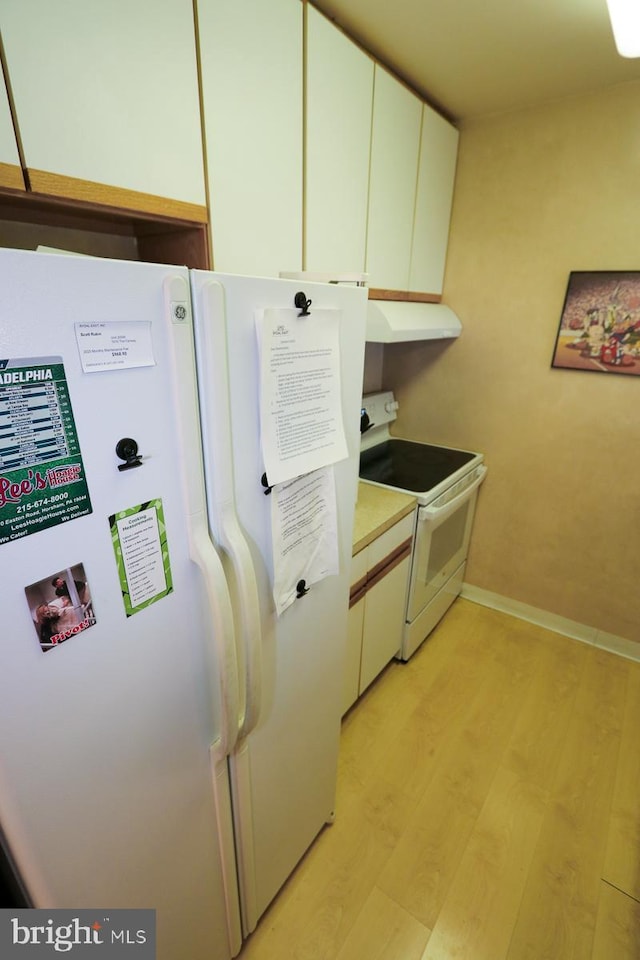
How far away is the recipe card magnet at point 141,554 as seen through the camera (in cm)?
65

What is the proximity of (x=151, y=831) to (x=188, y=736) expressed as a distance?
0.17 m

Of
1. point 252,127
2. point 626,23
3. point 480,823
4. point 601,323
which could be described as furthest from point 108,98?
point 480,823

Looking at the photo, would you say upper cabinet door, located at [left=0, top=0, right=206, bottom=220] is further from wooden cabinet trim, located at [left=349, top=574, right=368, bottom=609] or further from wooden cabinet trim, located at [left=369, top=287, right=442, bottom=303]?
wooden cabinet trim, located at [left=349, top=574, right=368, bottom=609]

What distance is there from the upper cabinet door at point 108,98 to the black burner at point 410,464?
1.42 metres

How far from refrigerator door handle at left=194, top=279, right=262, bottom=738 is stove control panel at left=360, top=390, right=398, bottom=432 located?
172cm

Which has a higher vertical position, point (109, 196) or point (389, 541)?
point (109, 196)

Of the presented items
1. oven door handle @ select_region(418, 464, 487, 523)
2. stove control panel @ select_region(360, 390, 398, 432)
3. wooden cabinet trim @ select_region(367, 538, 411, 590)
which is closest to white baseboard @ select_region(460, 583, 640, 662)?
oven door handle @ select_region(418, 464, 487, 523)

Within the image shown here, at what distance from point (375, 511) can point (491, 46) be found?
1.69 m

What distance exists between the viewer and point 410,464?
2363 millimetres

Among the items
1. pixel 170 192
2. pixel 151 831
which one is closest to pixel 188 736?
pixel 151 831

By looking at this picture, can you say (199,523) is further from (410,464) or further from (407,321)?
(410,464)

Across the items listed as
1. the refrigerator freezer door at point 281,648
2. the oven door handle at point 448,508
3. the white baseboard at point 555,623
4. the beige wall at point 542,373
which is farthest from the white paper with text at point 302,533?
the white baseboard at point 555,623

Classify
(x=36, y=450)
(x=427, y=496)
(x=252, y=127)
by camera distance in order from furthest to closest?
(x=427, y=496) < (x=252, y=127) < (x=36, y=450)

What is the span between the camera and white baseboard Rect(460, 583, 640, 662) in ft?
7.72
